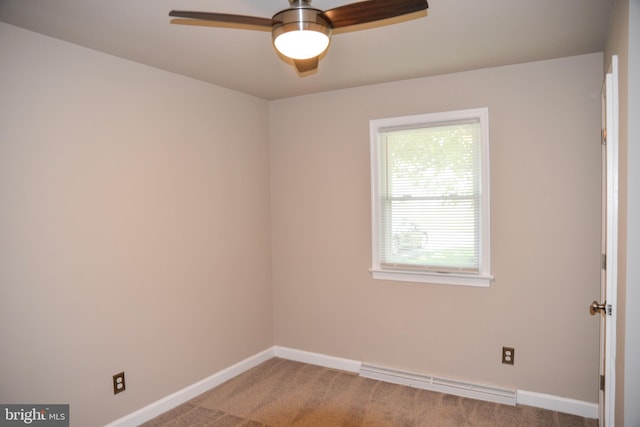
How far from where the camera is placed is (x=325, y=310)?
13.2 ft

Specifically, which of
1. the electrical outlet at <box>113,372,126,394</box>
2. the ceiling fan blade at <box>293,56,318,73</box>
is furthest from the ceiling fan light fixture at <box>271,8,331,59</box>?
the electrical outlet at <box>113,372,126,394</box>

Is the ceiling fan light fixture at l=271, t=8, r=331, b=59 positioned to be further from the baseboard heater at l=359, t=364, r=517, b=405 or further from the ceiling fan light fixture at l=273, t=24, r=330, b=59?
the baseboard heater at l=359, t=364, r=517, b=405

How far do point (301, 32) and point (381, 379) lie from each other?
9.82 feet

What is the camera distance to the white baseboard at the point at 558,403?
117 inches

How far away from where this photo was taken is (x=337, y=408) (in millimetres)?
3184

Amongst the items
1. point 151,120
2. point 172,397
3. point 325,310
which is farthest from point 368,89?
point 172,397

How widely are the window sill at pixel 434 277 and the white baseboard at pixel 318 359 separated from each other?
87 cm

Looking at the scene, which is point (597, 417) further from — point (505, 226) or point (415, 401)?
point (505, 226)

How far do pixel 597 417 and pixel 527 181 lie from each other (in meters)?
1.73

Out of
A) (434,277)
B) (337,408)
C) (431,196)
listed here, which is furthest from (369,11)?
(337,408)

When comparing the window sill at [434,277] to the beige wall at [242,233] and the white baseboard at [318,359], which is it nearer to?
the beige wall at [242,233]

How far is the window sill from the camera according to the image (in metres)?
3.29

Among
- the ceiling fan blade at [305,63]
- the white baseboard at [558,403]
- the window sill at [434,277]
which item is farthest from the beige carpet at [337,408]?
the ceiling fan blade at [305,63]

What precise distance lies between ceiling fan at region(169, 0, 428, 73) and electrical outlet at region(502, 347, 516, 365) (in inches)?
104
